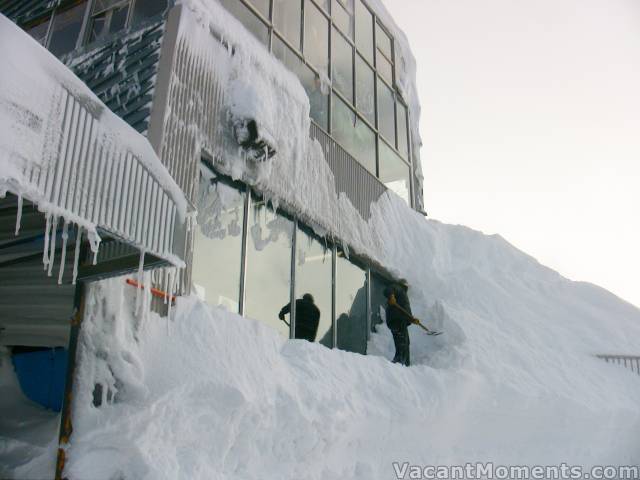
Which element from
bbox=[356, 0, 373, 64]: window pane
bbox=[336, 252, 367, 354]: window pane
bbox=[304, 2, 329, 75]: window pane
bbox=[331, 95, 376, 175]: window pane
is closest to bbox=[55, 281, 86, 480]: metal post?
bbox=[336, 252, 367, 354]: window pane

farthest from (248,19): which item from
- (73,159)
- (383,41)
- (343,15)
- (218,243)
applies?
(73,159)

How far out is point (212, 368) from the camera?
17.4 feet

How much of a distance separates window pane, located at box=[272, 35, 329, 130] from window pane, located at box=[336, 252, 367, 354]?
7.68 feet

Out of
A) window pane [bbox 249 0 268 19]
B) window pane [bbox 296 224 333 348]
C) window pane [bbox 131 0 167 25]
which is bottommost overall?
window pane [bbox 296 224 333 348]

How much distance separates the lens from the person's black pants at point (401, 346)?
895 cm

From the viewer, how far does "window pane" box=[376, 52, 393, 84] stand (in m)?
12.7

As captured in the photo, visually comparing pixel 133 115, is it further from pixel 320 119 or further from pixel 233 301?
pixel 320 119

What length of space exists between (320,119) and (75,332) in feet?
20.0

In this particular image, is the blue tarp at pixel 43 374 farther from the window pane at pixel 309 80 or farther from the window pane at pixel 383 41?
the window pane at pixel 383 41

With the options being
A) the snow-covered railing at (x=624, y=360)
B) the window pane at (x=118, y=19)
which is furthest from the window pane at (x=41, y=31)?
the snow-covered railing at (x=624, y=360)

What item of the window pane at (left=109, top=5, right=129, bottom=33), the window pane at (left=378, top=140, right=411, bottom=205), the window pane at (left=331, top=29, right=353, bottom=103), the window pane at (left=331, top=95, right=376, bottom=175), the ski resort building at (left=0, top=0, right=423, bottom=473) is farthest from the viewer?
the window pane at (left=378, top=140, right=411, bottom=205)

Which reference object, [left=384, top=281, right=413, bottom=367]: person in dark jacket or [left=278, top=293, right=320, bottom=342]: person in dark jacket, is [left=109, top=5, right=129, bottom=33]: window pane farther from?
[left=384, top=281, right=413, bottom=367]: person in dark jacket

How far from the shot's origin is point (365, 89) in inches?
467

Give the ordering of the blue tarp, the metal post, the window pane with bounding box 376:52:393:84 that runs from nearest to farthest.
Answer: the metal post → the blue tarp → the window pane with bounding box 376:52:393:84
